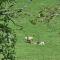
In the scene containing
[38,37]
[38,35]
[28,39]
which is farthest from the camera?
[38,35]

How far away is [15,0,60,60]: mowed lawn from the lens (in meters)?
16.5

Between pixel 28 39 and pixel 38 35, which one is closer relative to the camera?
pixel 28 39

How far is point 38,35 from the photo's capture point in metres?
19.5

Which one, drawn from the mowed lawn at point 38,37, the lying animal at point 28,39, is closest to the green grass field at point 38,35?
the mowed lawn at point 38,37

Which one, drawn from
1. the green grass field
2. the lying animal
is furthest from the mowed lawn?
the lying animal

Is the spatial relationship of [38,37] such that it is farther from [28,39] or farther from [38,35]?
[28,39]

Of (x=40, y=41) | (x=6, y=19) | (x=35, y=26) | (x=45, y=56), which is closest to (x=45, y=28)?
(x=35, y=26)

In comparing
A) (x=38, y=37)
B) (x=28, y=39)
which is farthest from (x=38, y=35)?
(x=28, y=39)

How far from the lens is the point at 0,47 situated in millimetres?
8430

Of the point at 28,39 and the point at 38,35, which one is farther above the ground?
the point at 38,35

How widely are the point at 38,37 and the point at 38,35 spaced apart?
1.19ft

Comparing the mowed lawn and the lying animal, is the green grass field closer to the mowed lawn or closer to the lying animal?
the mowed lawn

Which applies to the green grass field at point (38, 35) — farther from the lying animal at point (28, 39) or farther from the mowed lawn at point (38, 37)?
the lying animal at point (28, 39)

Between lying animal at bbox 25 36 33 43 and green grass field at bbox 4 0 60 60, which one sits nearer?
green grass field at bbox 4 0 60 60
